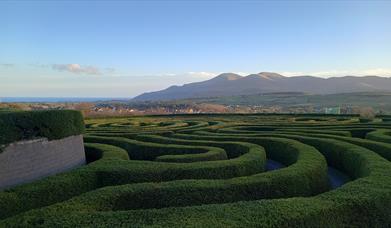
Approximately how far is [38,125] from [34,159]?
1.32 m

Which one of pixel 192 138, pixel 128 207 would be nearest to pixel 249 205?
pixel 128 207

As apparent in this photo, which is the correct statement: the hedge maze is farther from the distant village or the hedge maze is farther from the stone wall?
the distant village

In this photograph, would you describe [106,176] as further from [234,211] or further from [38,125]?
[234,211]

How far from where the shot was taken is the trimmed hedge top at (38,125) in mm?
11547

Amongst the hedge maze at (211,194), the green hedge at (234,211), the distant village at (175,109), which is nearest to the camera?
the green hedge at (234,211)

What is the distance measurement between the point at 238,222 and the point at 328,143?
43.0 feet

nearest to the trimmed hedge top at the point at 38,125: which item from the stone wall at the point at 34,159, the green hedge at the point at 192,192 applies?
the stone wall at the point at 34,159

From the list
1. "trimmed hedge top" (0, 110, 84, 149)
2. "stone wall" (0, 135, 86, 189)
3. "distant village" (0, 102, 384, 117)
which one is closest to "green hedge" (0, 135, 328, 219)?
"stone wall" (0, 135, 86, 189)

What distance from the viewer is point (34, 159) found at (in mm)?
12508

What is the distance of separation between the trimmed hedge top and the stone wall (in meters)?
0.23

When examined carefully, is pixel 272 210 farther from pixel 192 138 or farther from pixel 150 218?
pixel 192 138

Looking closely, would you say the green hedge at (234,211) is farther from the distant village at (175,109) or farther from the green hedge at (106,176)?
the distant village at (175,109)

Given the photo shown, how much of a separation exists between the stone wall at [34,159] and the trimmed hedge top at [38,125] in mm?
231

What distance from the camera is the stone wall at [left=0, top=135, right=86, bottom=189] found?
37.3ft
